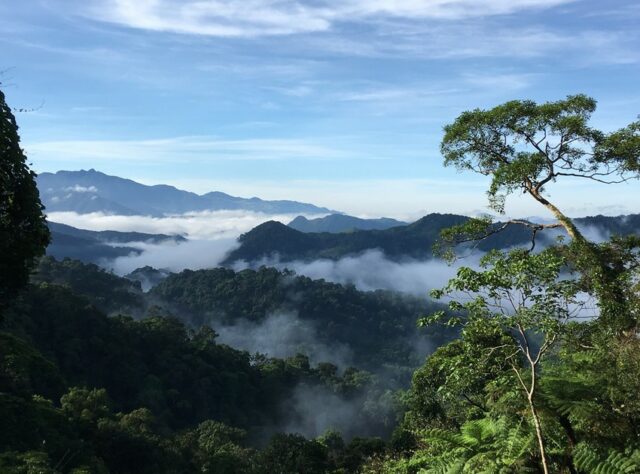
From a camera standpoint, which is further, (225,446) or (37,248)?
(225,446)

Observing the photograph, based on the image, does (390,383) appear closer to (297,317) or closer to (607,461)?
(297,317)

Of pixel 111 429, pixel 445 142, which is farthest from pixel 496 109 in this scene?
pixel 111 429

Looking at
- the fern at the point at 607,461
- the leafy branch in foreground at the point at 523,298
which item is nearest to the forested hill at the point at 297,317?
the fern at the point at 607,461

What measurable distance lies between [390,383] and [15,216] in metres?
107

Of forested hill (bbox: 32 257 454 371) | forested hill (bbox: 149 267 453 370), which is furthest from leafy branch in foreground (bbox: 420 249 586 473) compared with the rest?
forested hill (bbox: 149 267 453 370)

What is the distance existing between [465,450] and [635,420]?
9.71 feet

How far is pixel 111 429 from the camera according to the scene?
120 feet

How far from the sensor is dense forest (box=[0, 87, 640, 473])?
8.39 metres

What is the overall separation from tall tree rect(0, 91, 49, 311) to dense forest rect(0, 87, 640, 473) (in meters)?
0.04

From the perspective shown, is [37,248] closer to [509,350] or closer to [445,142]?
[509,350]

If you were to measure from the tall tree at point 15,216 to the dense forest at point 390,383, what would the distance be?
4 centimetres

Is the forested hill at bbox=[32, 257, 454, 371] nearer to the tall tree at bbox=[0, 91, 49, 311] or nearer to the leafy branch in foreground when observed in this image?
the tall tree at bbox=[0, 91, 49, 311]

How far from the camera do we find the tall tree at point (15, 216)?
10.8 meters

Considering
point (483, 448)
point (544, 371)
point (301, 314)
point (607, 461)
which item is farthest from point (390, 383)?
point (607, 461)
